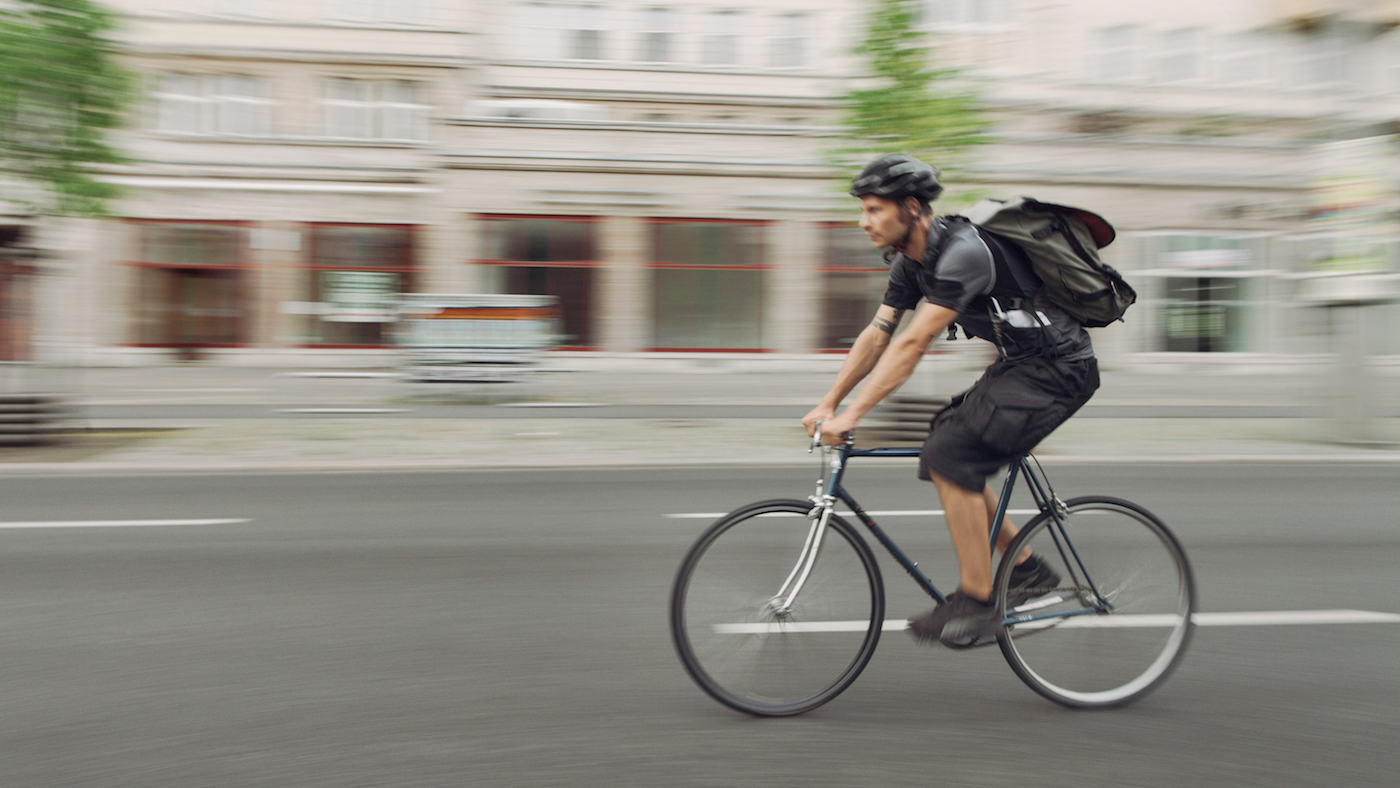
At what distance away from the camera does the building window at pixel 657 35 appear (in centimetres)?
2670

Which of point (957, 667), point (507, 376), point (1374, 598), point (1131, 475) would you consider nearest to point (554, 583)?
point (957, 667)

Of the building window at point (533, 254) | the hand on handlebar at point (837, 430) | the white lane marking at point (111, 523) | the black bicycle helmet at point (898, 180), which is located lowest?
the white lane marking at point (111, 523)

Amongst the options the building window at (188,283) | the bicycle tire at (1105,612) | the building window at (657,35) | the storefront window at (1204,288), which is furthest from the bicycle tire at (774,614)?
the building window at (657,35)

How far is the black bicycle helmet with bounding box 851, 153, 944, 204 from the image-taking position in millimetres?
3350

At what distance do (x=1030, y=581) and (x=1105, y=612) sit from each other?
295 mm

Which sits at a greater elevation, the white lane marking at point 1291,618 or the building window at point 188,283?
the building window at point 188,283

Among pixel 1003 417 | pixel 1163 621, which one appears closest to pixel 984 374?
pixel 1003 417

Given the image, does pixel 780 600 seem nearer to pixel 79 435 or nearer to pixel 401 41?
pixel 79 435

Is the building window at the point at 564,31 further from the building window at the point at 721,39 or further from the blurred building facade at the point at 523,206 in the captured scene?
the building window at the point at 721,39

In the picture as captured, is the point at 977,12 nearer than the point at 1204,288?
No

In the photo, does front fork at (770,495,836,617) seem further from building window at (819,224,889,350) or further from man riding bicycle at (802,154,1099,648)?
building window at (819,224,889,350)

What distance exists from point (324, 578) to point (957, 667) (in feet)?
9.76

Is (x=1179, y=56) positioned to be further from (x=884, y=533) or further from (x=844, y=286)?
(x=884, y=533)

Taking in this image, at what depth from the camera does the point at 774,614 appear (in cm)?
352
